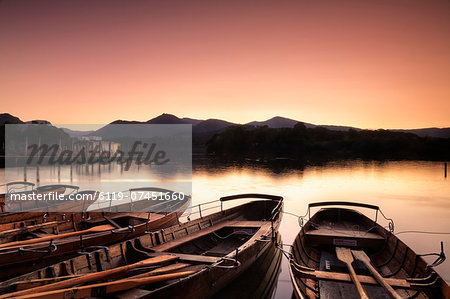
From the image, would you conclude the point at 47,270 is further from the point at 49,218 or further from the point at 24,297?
the point at 49,218

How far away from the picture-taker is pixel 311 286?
7953mm

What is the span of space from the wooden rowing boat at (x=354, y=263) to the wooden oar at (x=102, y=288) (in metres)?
2.82

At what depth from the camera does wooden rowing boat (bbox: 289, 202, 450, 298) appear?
7109 millimetres

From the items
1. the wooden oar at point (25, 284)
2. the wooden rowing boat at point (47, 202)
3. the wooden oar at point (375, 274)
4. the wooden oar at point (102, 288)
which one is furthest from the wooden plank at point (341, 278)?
the wooden rowing boat at point (47, 202)

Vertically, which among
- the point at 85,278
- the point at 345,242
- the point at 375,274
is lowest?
the point at 345,242

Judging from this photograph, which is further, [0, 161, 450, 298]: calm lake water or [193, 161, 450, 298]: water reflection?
[193, 161, 450, 298]: water reflection

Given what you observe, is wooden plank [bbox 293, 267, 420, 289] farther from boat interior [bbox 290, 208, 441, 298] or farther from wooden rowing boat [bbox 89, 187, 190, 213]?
wooden rowing boat [bbox 89, 187, 190, 213]

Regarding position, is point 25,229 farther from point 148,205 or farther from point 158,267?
point 148,205

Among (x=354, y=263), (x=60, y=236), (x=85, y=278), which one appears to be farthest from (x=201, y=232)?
(x=85, y=278)

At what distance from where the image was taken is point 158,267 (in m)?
8.16

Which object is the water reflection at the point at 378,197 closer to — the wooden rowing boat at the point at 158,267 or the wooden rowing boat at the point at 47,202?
the wooden rowing boat at the point at 158,267

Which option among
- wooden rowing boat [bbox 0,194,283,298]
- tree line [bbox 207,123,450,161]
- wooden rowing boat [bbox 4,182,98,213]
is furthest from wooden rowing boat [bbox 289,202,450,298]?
tree line [bbox 207,123,450,161]

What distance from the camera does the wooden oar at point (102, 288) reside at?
5.57 metres

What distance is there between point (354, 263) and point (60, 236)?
8637 mm
